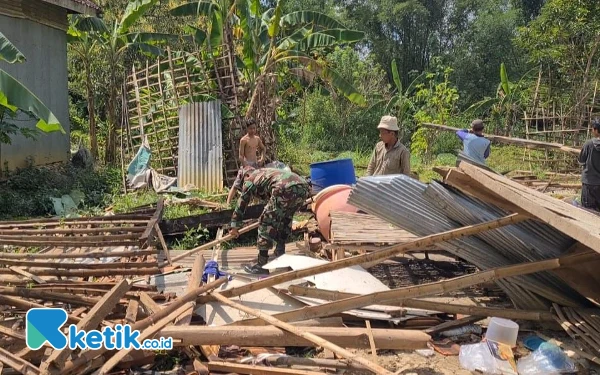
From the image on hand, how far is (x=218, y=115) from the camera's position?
9.35 m

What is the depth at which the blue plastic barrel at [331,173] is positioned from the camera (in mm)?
7113

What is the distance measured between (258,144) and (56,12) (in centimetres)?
595

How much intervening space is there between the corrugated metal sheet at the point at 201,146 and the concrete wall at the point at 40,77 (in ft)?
9.68

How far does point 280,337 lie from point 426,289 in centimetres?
106

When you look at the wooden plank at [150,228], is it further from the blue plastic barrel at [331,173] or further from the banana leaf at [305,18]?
the banana leaf at [305,18]

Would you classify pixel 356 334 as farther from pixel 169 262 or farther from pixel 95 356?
pixel 169 262

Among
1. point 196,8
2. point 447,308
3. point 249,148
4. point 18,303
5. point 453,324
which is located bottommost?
point 453,324

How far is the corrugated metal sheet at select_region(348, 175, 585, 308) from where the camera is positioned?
380cm

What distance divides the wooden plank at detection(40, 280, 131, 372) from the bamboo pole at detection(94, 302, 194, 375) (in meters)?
0.22

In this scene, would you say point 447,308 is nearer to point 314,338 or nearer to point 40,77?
point 314,338

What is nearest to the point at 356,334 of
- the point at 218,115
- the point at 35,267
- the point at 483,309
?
the point at 483,309

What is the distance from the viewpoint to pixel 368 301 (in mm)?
3494

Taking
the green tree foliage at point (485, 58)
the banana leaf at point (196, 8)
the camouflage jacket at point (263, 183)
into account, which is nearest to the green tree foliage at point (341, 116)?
the green tree foliage at point (485, 58)

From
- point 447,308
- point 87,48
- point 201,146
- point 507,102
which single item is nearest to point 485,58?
point 507,102
